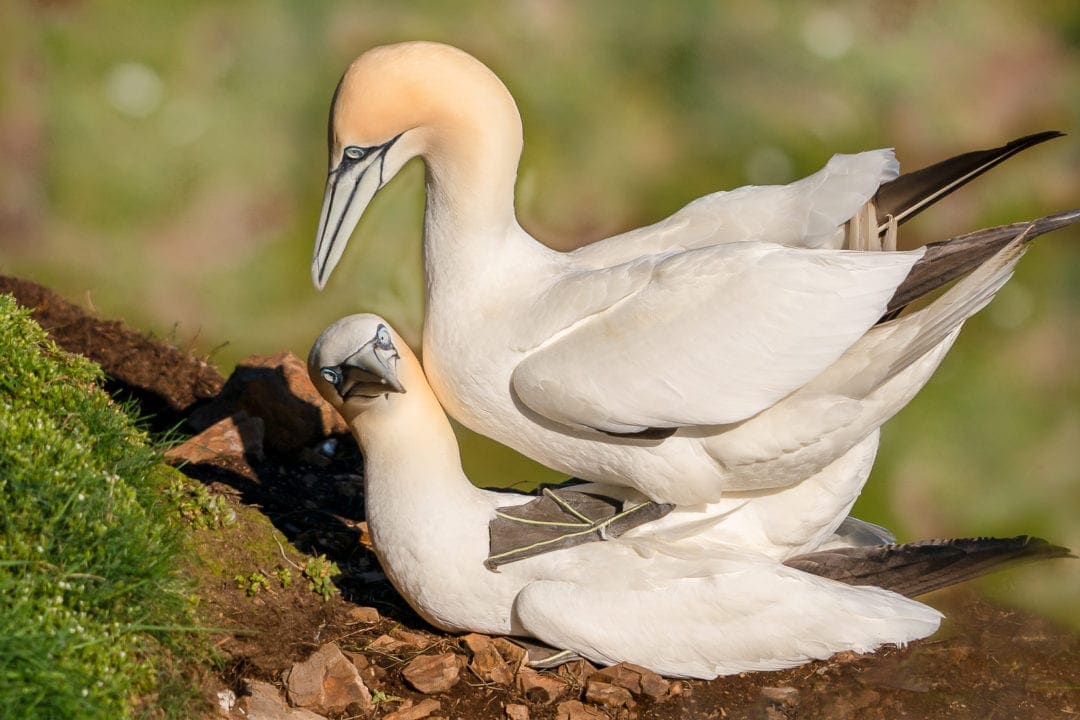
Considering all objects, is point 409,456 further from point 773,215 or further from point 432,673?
point 773,215

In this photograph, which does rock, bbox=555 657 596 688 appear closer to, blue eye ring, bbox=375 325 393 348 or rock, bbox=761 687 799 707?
rock, bbox=761 687 799 707

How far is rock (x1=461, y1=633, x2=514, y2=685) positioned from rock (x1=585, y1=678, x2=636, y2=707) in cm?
30

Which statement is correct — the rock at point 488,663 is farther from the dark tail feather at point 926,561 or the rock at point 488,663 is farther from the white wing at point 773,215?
the white wing at point 773,215

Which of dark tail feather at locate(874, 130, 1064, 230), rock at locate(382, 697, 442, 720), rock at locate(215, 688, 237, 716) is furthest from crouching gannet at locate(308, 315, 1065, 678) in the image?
dark tail feather at locate(874, 130, 1064, 230)

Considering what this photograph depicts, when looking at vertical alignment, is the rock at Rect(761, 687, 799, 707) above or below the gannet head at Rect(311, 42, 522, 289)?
below

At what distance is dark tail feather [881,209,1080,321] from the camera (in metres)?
4.26

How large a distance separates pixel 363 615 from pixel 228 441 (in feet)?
4.21

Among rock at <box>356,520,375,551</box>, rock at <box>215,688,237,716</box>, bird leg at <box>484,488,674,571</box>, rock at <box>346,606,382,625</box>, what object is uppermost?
bird leg at <box>484,488,674,571</box>

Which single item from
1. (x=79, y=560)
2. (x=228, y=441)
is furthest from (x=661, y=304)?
(x=228, y=441)

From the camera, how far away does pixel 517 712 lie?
4305 millimetres

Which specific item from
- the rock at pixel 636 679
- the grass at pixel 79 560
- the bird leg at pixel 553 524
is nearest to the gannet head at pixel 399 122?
the grass at pixel 79 560

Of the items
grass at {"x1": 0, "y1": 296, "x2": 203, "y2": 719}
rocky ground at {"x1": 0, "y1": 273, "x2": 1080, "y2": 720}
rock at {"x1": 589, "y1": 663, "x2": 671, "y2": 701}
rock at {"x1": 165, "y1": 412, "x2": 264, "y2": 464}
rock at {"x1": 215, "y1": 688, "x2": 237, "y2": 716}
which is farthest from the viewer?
rock at {"x1": 165, "y1": 412, "x2": 264, "y2": 464}

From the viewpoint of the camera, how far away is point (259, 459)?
580cm

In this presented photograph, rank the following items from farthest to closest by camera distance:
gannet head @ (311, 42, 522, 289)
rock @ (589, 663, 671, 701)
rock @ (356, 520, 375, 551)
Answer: rock @ (356, 520, 375, 551) < rock @ (589, 663, 671, 701) < gannet head @ (311, 42, 522, 289)
